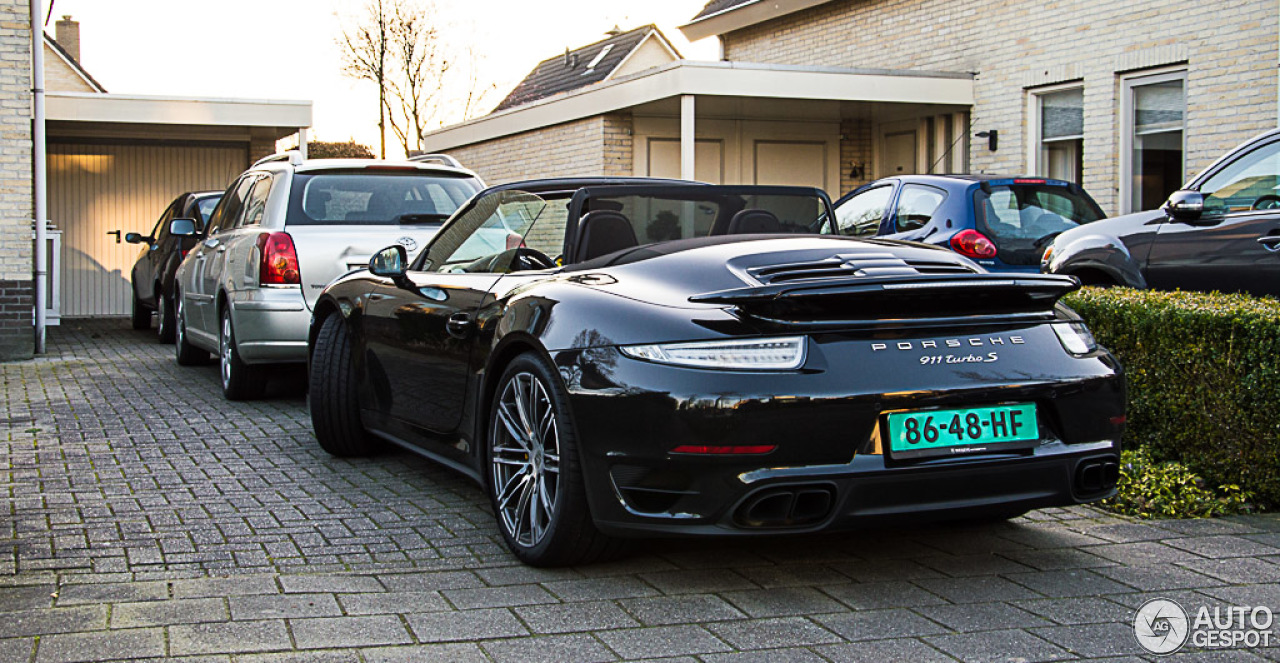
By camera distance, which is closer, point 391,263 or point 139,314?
point 391,263

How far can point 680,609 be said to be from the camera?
4.00 metres

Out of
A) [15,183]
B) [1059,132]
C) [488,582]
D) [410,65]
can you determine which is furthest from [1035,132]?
[410,65]

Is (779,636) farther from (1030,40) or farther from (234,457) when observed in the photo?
(1030,40)

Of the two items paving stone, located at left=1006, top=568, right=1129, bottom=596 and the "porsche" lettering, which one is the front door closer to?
paving stone, located at left=1006, top=568, right=1129, bottom=596

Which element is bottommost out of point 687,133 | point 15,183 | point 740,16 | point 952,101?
point 15,183

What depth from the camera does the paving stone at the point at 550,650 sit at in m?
3.53

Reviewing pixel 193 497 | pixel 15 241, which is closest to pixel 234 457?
pixel 193 497

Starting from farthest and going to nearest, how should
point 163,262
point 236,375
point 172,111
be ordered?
1. point 172,111
2. point 163,262
3. point 236,375

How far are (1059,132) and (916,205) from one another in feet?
20.3

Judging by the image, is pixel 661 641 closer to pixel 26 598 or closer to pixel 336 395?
pixel 26 598

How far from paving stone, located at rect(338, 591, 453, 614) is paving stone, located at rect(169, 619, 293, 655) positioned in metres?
0.25

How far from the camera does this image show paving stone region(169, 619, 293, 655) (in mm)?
3598

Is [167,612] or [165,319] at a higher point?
[165,319]

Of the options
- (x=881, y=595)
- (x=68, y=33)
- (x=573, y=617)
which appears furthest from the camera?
(x=68, y=33)
